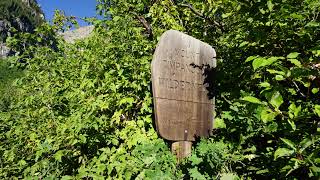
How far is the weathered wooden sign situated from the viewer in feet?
10.8

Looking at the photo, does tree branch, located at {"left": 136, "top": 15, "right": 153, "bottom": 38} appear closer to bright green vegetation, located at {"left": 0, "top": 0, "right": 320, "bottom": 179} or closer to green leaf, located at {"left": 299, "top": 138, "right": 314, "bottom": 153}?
bright green vegetation, located at {"left": 0, "top": 0, "right": 320, "bottom": 179}

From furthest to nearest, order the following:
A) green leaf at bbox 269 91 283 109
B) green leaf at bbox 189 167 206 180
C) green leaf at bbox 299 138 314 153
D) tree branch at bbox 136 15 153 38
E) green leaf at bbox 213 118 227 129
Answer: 1. tree branch at bbox 136 15 153 38
2. green leaf at bbox 213 118 227 129
3. green leaf at bbox 189 167 206 180
4. green leaf at bbox 299 138 314 153
5. green leaf at bbox 269 91 283 109

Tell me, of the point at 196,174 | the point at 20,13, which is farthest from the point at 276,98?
the point at 20,13

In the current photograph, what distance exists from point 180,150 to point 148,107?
0.57m

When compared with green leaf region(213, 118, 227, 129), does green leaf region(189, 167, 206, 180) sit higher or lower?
lower

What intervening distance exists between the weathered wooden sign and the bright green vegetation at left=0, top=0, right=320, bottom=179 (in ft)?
0.51

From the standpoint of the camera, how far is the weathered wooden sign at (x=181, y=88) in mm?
3283

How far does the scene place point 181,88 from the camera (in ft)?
11.5

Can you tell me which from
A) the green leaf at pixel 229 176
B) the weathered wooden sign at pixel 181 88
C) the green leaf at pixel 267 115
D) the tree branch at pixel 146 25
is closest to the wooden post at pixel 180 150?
the weathered wooden sign at pixel 181 88

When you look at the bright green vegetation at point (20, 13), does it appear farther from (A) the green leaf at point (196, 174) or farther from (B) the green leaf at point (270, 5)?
(B) the green leaf at point (270, 5)

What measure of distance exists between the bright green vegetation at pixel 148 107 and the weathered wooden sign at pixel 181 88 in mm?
155

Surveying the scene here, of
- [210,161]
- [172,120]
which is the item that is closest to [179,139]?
[172,120]

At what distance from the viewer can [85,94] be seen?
392 cm

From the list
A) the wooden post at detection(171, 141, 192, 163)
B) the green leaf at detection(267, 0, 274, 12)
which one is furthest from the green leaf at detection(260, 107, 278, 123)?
the wooden post at detection(171, 141, 192, 163)
